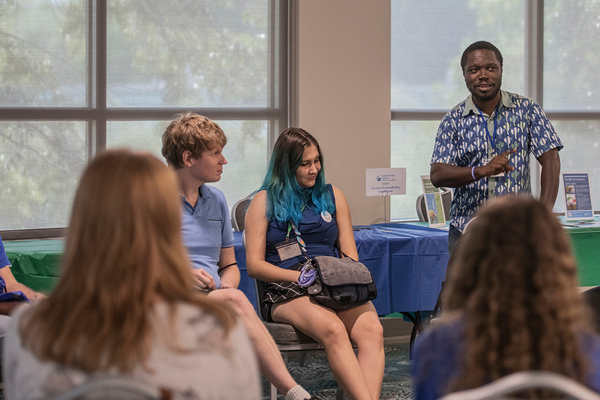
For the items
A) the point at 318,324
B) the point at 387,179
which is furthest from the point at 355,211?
the point at 318,324

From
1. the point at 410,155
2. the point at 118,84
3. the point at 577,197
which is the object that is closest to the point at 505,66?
the point at 410,155

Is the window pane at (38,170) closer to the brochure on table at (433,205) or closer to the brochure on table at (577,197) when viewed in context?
the brochure on table at (433,205)

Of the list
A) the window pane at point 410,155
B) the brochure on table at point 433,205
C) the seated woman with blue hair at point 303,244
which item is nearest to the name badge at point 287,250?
the seated woman with blue hair at point 303,244

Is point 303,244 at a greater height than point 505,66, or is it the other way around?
point 505,66

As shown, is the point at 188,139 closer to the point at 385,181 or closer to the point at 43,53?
the point at 385,181

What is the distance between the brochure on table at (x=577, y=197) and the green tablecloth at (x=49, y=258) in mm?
214

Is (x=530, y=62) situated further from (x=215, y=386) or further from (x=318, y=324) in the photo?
(x=215, y=386)

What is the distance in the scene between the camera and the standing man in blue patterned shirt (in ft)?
8.66

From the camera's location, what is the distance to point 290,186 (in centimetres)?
264

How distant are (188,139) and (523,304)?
169 centimetres

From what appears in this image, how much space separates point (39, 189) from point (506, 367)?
3851 millimetres

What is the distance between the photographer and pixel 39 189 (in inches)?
161

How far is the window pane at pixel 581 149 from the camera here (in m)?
5.36

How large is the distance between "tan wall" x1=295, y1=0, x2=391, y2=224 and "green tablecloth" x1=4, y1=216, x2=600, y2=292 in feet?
4.52
